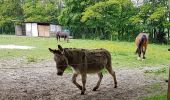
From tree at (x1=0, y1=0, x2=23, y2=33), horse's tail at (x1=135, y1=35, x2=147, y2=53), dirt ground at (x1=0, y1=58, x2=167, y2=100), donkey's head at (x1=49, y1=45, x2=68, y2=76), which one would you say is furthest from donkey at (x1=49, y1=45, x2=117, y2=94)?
tree at (x1=0, y1=0, x2=23, y2=33)

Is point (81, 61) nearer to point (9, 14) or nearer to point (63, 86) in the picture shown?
point (63, 86)

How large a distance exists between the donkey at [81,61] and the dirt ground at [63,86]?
0.52 m

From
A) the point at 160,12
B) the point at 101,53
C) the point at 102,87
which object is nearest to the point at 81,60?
the point at 101,53

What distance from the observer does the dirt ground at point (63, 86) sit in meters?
9.12

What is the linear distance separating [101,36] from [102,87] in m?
45.9

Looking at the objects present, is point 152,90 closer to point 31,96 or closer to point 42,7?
point 31,96

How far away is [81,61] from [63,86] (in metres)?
1.77

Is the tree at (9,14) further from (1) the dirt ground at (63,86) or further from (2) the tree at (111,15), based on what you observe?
(1) the dirt ground at (63,86)

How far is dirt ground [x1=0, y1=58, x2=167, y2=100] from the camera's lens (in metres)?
9.12

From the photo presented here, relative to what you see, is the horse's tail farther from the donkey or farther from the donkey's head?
the donkey's head

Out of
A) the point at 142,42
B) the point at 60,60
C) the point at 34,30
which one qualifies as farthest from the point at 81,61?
the point at 34,30

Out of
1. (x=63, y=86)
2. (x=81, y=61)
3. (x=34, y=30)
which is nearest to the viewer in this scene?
(x=81, y=61)

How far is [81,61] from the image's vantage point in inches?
361

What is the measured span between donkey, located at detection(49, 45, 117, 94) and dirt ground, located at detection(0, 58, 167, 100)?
525mm
